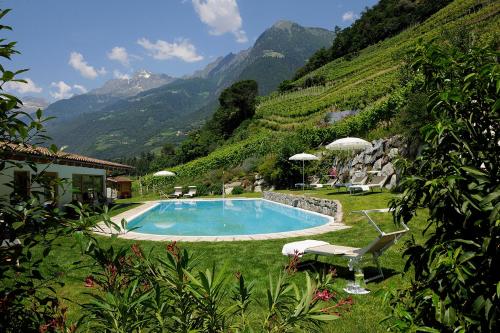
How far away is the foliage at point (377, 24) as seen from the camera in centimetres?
6425

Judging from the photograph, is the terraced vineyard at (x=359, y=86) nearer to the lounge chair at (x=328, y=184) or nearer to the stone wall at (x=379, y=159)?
the lounge chair at (x=328, y=184)

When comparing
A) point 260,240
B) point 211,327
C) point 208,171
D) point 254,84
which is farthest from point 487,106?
point 254,84

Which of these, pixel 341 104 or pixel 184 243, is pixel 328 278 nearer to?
pixel 184 243

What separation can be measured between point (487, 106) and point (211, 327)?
1702mm

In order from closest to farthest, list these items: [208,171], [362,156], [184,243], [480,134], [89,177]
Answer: [480,134], [184,243], [362,156], [89,177], [208,171]

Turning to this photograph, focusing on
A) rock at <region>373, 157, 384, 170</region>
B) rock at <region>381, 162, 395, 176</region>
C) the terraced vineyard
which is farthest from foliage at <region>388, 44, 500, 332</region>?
the terraced vineyard

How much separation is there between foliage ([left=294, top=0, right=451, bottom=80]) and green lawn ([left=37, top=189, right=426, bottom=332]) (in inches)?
2604

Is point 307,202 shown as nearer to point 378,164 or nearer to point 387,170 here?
point 387,170

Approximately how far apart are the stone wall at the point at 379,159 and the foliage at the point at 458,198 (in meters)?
14.3

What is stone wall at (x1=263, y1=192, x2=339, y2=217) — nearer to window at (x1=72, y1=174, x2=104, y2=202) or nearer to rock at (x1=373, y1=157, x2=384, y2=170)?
rock at (x1=373, y1=157, x2=384, y2=170)

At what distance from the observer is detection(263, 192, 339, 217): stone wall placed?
12773 mm

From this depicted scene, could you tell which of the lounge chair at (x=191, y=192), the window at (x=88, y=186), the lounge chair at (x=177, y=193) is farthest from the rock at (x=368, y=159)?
the window at (x=88, y=186)

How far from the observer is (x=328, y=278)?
5.84ft

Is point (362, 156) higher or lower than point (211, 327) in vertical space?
higher
